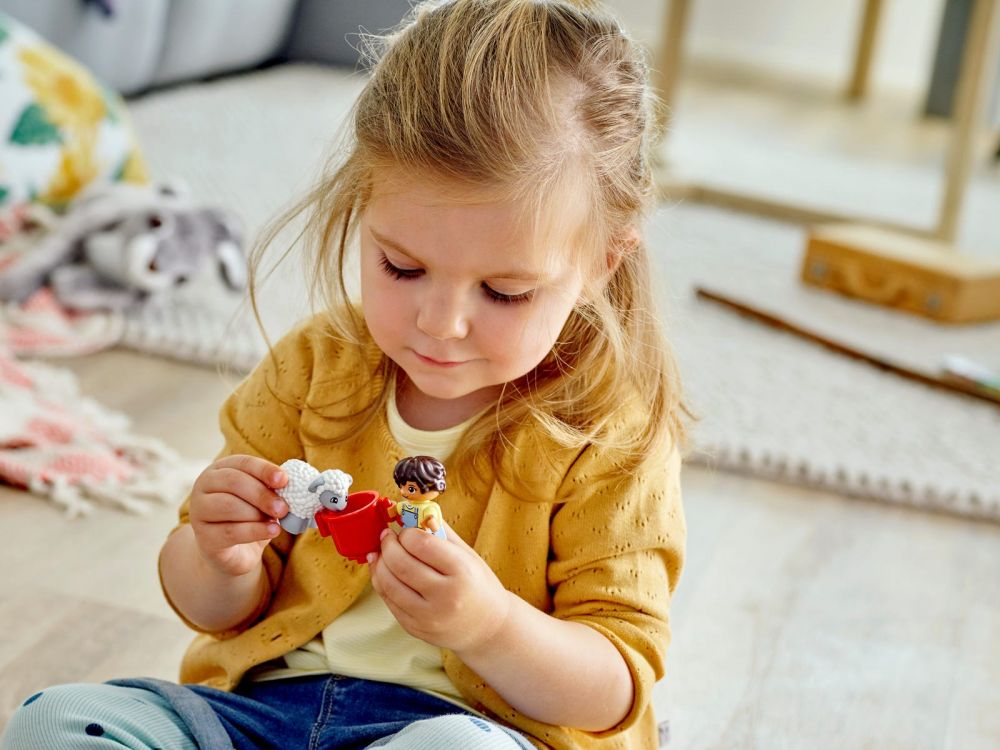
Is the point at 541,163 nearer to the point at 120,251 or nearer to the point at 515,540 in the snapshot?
the point at 515,540

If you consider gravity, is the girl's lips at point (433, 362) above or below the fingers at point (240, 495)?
above

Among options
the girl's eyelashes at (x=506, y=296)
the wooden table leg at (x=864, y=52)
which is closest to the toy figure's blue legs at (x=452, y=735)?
the girl's eyelashes at (x=506, y=296)

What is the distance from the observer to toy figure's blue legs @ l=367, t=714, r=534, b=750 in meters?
0.70

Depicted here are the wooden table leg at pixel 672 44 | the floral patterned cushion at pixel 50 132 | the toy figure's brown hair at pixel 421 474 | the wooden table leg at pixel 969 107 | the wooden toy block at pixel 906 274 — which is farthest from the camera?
the wooden table leg at pixel 672 44

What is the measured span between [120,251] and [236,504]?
968mm

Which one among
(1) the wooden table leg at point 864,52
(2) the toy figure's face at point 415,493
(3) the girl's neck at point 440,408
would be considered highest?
(2) the toy figure's face at point 415,493

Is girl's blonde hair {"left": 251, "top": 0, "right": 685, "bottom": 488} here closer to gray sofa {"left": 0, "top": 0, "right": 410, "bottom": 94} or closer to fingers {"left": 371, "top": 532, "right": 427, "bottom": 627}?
fingers {"left": 371, "top": 532, "right": 427, "bottom": 627}

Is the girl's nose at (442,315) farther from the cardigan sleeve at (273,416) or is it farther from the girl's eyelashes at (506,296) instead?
the cardigan sleeve at (273,416)

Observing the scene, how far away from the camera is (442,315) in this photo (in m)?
0.72

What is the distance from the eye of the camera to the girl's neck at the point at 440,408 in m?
0.83

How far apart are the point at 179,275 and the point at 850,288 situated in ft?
3.33

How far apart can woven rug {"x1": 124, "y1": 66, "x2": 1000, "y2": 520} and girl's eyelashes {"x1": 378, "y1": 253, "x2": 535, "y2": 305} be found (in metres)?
0.16

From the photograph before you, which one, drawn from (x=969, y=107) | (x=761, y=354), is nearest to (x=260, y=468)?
(x=761, y=354)

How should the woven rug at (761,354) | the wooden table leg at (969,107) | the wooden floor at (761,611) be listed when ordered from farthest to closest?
the wooden table leg at (969,107) → the woven rug at (761,354) → the wooden floor at (761,611)
